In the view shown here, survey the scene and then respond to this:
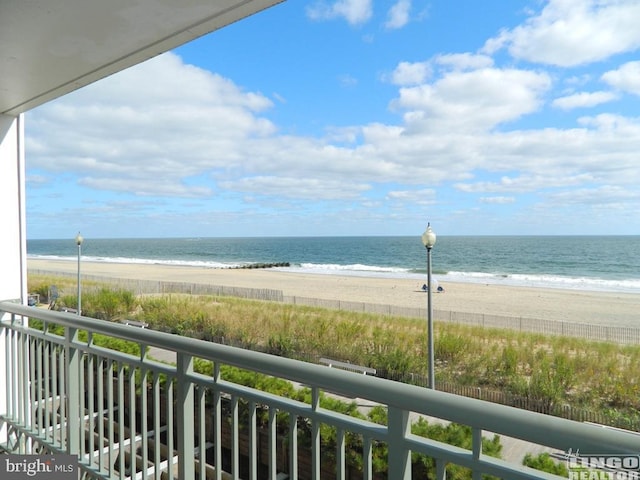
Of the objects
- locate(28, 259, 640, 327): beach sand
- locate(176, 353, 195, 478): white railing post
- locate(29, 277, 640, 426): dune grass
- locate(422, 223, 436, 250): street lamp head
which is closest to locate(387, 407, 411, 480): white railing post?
locate(176, 353, 195, 478): white railing post

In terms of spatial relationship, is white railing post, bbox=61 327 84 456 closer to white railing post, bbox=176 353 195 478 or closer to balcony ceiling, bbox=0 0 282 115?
white railing post, bbox=176 353 195 478

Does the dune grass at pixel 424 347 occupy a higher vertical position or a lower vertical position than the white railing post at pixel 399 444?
lower

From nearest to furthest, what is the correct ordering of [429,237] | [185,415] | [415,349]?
[185,415] < [429,237] < [415,349]

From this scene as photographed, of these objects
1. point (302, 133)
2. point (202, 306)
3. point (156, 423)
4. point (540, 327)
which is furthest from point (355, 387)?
point (302, 133)

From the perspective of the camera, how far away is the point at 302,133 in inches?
2817

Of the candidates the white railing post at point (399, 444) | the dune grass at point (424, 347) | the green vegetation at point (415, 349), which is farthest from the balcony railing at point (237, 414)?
the dune grass at point (424, 347)

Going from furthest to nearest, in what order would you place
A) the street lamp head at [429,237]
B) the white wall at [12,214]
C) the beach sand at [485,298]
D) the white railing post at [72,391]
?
the beach sand at [485,298] → the street lamp head at [429,237] → the white wall at [12,214] → the white railing post at [72,391]

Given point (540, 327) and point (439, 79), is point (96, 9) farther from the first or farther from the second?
point (439, 79)

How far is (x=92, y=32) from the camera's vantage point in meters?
1.53

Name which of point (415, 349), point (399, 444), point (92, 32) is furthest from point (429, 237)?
point (399, 444)

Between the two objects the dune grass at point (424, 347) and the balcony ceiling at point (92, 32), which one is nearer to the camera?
the balcony ceiling at point (92, 32)

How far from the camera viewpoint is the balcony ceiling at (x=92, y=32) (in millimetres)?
1347

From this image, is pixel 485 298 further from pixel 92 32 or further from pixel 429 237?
pixel 92 32

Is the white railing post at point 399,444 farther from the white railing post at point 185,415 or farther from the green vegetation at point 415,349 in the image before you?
the green vegetation at point 415,349
